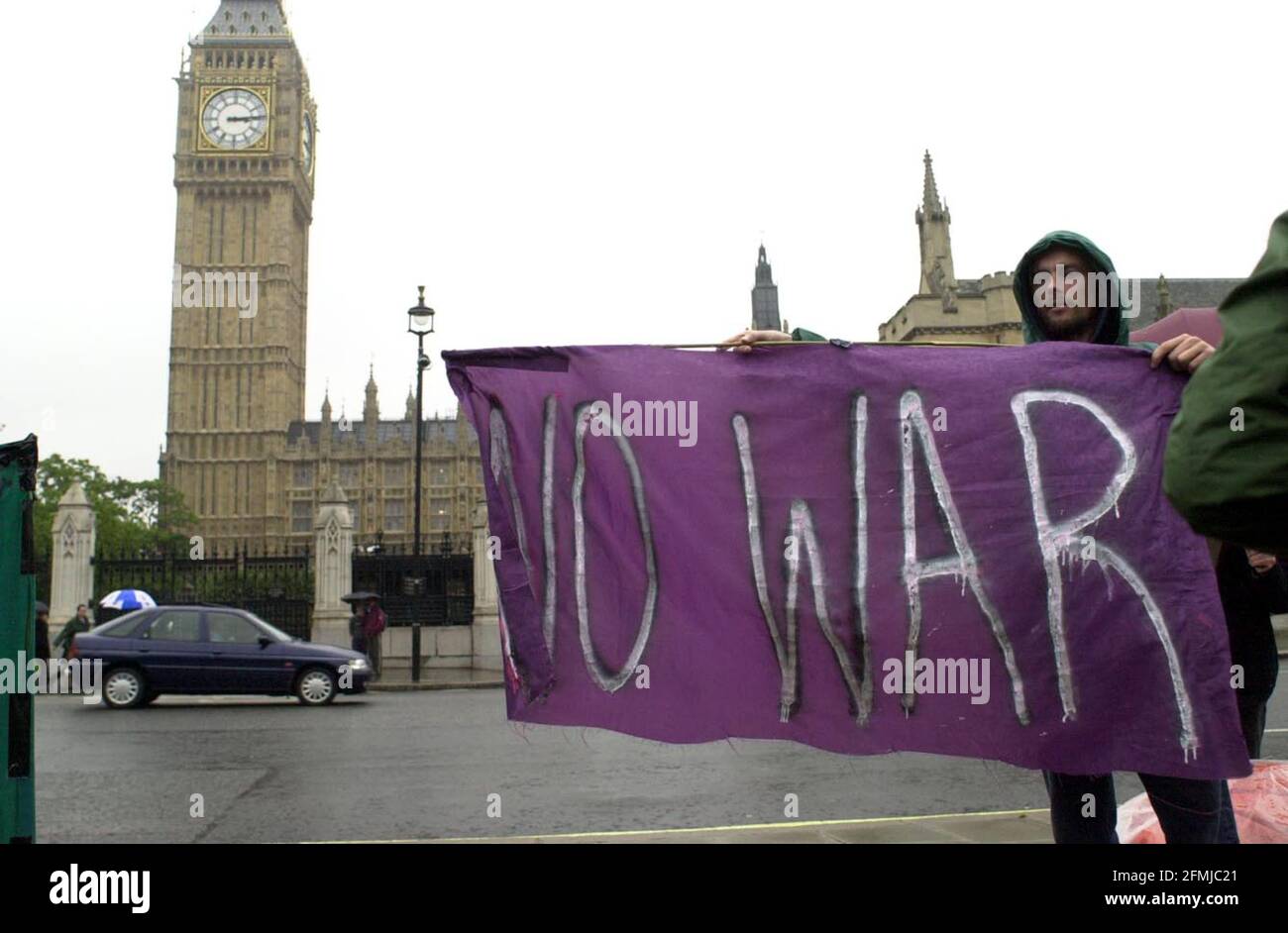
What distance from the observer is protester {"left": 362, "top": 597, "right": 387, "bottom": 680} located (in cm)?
2103

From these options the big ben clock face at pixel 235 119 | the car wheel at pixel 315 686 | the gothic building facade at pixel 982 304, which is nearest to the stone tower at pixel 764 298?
the gothic building facade at pixel 982 304

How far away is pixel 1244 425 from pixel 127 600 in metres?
25.0

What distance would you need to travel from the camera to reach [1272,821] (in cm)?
372

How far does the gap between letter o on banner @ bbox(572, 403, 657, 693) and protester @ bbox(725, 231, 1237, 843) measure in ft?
1.65

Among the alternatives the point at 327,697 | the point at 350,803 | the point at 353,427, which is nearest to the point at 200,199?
the point at 353,427

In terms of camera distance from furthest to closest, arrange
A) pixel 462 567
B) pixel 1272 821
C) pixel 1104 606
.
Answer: pixel 462 567 → pixel 1272 821 → pixel 1104 606

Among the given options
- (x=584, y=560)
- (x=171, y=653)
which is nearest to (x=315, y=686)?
(x=171, y=653)

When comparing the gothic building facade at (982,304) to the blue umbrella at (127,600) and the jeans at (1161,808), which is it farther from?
the jeans at (1161,808)

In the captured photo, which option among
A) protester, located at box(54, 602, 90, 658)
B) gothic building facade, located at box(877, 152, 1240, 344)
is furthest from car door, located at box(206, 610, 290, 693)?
gothic building facade, located at box(877, 152, 1240, 344)

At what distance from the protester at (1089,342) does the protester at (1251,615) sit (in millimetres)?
308

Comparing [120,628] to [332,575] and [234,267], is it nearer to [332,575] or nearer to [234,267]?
[332,575]

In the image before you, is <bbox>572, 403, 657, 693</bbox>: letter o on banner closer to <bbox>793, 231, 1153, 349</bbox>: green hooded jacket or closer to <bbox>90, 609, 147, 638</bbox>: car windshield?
<bbox>793, 231, 1153, 349</bbox>: green hooded jacket
